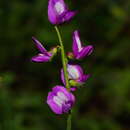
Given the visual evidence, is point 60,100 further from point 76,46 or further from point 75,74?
point 76,46

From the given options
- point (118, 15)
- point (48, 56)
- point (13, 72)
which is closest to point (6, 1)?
point (13, 72)

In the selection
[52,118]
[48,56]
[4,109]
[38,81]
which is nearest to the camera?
[48,56]

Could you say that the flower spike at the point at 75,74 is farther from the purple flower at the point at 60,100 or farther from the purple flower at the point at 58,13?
the purple flower at the point at 58,13

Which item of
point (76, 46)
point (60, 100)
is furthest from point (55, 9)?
point (60, 100)

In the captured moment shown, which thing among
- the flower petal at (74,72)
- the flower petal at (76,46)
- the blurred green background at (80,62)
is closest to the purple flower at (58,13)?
the flower petal at (76,46)

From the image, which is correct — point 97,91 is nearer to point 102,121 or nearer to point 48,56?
point 102,121
